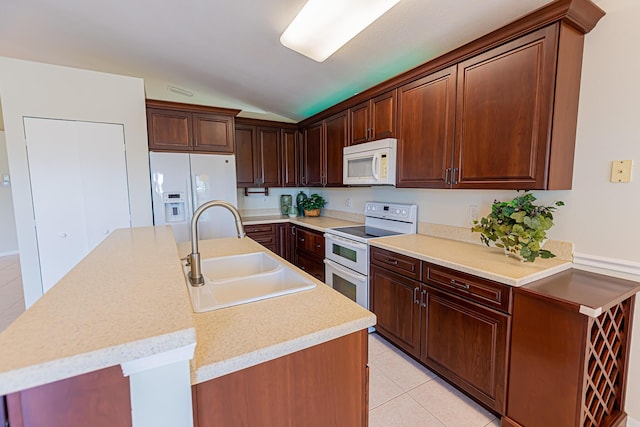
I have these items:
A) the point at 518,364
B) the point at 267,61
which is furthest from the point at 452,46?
the point at 518,364

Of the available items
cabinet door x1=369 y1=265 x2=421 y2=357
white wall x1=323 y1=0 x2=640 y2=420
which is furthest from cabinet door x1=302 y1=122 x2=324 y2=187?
white wall x1=323 y1=0 x2=640 y2=420

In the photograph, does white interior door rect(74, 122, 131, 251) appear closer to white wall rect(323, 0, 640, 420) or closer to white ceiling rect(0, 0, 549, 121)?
white ceiling rect(0, 0, 549, 121)

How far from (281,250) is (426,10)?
9.73ft

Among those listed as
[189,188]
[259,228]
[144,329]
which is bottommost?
[259,228]

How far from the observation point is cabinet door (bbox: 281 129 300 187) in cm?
403

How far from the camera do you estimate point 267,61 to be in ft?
8.77

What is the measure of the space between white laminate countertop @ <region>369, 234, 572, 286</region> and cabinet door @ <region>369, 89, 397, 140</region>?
3.02 ft

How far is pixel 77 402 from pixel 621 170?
7.57 ft

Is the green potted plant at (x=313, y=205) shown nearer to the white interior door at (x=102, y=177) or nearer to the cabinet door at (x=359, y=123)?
the cabinet door at (x=359, y=123)

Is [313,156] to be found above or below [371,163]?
above

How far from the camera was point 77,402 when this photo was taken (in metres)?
0.52

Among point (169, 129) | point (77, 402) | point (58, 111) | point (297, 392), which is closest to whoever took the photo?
point (77, 402)

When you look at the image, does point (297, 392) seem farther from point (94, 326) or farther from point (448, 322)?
point (448, 322)

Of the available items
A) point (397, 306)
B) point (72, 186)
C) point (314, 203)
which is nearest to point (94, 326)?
point (397, 306)
